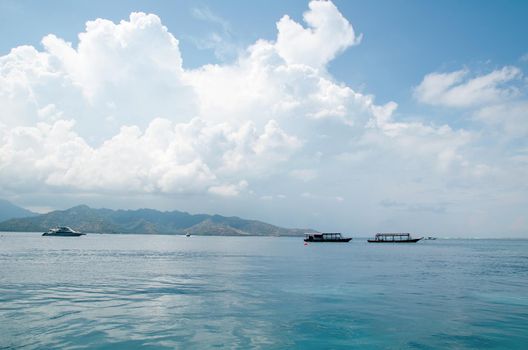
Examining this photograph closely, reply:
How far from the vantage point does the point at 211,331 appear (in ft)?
81.3

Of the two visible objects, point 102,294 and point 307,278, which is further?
point 307,278

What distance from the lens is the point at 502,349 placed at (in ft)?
73.8

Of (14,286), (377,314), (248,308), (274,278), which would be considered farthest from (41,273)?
(377,314)

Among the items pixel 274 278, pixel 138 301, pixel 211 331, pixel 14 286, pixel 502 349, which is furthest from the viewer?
pixel 274 278

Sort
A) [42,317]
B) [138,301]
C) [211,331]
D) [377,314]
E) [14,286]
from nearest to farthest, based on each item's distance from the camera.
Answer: [211,331]
[42,317]
[377,314]
[138,301]
[14,286]

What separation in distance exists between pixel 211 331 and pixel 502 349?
17933mm

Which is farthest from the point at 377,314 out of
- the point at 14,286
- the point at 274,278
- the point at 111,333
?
the point at 14,286

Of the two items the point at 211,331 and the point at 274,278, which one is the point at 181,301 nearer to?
the point at 211,331

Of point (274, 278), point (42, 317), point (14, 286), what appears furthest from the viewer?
point (274, 278)

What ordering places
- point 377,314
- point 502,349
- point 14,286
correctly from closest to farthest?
point 502,349 → point 377,314 → point 14,286

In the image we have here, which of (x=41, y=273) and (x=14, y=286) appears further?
(x=41, y=273)

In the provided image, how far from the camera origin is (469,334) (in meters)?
25.3

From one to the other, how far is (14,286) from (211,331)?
2882 cm

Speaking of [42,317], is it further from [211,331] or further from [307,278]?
[307,278]
